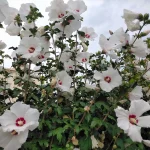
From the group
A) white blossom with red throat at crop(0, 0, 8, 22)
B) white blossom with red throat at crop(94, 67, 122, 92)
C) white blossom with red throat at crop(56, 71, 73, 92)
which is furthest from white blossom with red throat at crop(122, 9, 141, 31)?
white blossom with red throat at crop(0, 0, 8, 22)

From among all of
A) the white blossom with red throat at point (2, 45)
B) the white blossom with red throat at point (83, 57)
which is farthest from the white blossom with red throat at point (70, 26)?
the white blossom with red throat at point (2, 45)

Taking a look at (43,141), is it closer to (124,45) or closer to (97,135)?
(97,135)

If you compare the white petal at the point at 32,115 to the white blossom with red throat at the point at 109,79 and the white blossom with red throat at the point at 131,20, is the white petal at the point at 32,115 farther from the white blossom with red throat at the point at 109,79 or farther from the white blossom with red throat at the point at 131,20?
the white blossom with red throat at the point at 131,20

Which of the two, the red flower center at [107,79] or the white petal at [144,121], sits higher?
the red flower center at [107,79]

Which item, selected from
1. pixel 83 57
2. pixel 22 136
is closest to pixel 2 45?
pixel 83 57

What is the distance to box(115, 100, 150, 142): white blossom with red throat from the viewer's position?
1.61 metres

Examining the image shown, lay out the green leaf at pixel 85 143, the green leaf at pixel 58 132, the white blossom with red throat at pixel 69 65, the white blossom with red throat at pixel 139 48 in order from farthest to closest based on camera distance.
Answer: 1. the white blossom with red throat at pixel 69 65
2. the white blossom with red throat at pixel 139 48
3. the green leaf at pixel 85 143
4. the green leaf at pixel 58 132

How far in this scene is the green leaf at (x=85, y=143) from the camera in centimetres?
181

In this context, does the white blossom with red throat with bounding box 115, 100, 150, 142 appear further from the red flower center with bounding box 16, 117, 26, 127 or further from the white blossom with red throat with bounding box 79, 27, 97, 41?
the white blossom with red throat with bounding box 79, 27, 97, 41

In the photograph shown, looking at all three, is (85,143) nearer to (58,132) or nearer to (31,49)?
(58,132)

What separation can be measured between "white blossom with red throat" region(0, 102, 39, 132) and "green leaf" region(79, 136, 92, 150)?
0.44 m

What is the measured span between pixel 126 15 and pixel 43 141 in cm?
96

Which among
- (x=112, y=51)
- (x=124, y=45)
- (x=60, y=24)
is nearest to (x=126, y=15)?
(x=124, y=45)

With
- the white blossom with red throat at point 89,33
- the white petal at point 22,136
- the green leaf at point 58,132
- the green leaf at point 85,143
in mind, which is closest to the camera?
the white petal at point 22,136
